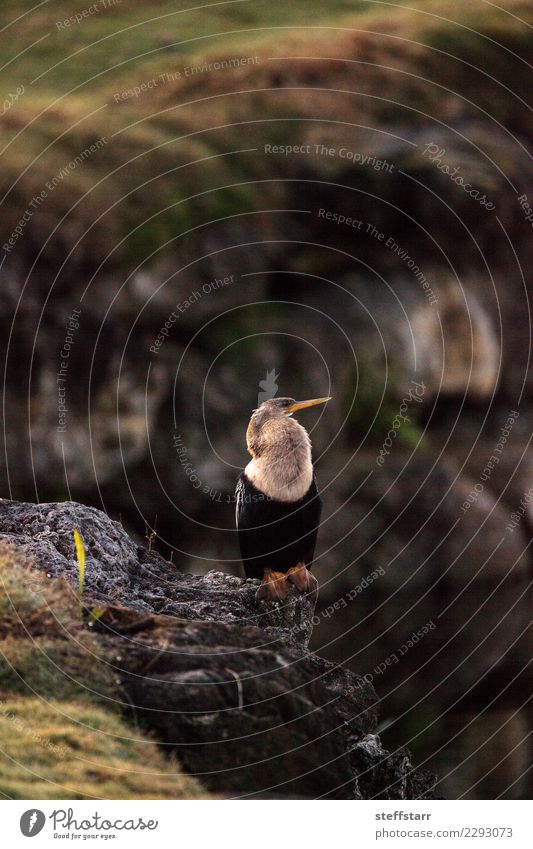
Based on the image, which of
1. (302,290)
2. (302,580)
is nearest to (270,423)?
(302,580)

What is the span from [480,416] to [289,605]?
52.0 ft

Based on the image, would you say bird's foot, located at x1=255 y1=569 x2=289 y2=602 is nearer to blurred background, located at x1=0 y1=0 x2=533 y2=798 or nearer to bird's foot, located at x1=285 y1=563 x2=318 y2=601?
bird's foot, located at x1=285 y1=563 x2=318 y2=601

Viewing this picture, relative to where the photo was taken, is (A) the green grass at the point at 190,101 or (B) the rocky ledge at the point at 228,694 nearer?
(B) the rocky ledge at the point at 228,694

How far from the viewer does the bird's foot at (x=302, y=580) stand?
9133 millimetres

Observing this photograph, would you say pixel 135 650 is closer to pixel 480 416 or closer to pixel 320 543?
pixel 320 543

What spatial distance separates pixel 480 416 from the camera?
2397cm

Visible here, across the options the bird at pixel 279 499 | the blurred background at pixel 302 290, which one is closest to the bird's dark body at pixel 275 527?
the bird at pixel 279 499

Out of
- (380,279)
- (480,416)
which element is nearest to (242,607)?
(380,279)

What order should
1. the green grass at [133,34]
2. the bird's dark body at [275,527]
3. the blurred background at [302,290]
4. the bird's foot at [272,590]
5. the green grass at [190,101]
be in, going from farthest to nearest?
the green grass at [133,34] → the green grass at [190,101] → the blurred background at [302,290] → the bird's dark body at [275,527] → the bird's foot at [272,590]

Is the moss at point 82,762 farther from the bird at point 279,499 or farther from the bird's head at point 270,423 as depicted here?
the bird's head at point 270,423
